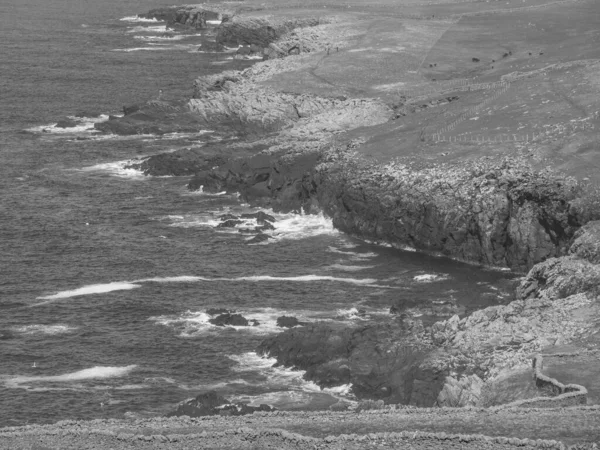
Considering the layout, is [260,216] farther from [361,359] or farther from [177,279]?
[361,359]

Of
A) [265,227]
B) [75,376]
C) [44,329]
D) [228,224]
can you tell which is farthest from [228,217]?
[75,376]

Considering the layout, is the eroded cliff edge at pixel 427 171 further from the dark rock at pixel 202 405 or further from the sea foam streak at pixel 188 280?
the sea foam streak at pixel 188 280

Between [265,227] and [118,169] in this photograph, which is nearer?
[265,227]

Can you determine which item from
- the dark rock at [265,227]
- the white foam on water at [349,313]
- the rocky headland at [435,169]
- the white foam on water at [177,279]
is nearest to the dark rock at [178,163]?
the rocky headland at [435,169]

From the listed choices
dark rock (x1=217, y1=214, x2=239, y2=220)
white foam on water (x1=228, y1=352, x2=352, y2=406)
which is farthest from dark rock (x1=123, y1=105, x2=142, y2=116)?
white foam on water (x1=228, y1=352, x2=352, y2=406)

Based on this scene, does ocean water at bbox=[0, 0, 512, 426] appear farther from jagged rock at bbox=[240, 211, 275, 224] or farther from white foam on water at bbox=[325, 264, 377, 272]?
jagged rock at bbox=[240, 211, 275, 224]

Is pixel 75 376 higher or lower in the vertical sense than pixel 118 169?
lower
